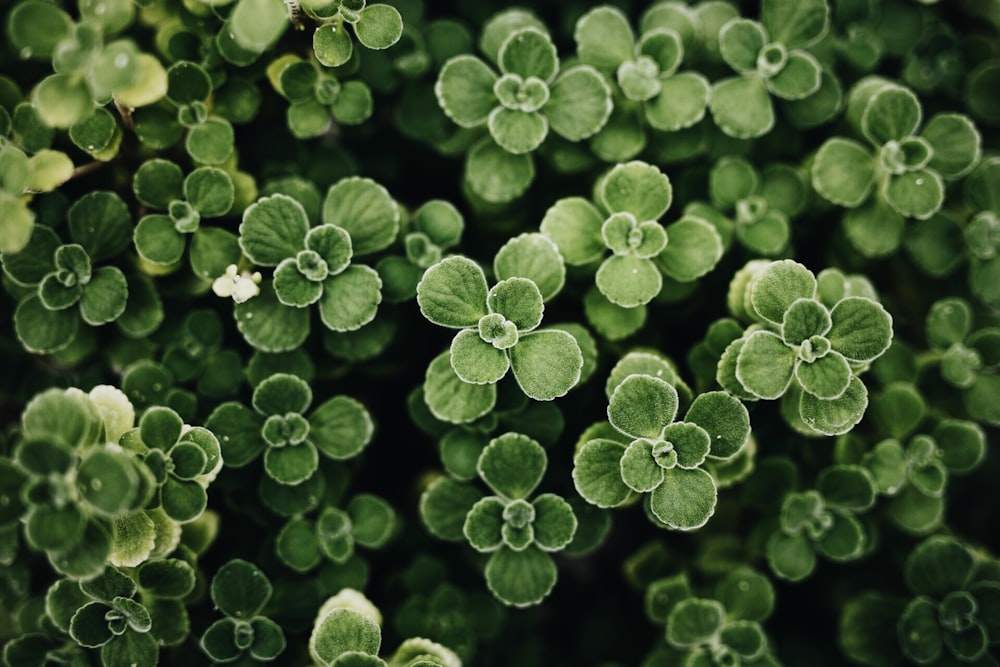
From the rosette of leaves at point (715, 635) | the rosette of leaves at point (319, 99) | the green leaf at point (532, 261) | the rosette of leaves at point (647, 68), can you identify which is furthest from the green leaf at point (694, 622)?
the rosette of leaves at point (319, 99)

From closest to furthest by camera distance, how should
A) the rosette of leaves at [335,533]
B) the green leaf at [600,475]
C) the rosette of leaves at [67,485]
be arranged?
the rosette of leaves at [67,485], the green leaf at [600,475], the rosette of leaves at [335,533]

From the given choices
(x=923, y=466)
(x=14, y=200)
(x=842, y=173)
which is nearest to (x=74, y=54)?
(x=14, y=200)

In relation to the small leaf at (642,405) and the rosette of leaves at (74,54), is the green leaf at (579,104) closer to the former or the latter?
the small leaf at (642,405)

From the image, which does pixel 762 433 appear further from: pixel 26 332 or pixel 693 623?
pixel 26 332

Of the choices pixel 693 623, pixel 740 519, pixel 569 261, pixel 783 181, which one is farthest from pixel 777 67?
pixel 693 623

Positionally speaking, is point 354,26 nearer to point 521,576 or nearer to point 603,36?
point 603,36
